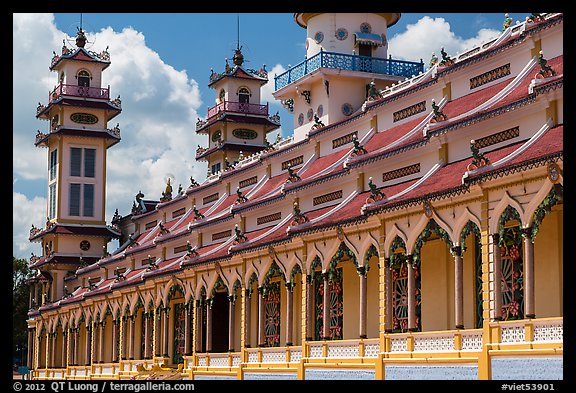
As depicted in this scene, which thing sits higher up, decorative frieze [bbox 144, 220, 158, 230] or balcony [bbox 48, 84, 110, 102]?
balcony [bbox 48, 84, 110, 102]

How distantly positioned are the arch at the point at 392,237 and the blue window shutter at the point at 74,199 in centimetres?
4568

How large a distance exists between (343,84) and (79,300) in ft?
85.0

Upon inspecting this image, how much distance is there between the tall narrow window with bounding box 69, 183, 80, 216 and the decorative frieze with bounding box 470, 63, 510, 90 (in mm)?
45454

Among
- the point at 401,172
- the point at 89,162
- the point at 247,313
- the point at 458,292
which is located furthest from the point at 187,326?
the point at 89,162

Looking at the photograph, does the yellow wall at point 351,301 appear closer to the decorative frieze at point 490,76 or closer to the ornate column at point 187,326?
the decorative frieze at point 490,76

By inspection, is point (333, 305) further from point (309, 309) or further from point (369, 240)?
point (369, 240)

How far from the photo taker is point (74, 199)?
75125 millimetres

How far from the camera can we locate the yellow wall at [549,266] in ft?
90.7

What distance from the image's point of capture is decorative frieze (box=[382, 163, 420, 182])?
35531 mm

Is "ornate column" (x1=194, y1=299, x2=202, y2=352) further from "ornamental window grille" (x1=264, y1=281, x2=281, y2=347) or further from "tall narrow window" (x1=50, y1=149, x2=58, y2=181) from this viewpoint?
"tall narrow window" (x1=50, y1=149, x2=58, y2=181)

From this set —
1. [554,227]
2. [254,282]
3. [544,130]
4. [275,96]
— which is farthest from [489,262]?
[275,96]

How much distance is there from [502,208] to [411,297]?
5.41m

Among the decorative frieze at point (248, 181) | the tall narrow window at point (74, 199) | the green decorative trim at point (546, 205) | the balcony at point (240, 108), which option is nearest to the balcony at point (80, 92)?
the tall narrow window at point (74, 199)

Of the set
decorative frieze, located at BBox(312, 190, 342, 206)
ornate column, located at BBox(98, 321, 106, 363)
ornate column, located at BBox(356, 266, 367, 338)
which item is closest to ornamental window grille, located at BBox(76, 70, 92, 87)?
ornate column, located at BBox(98, 321, 106, 363)
